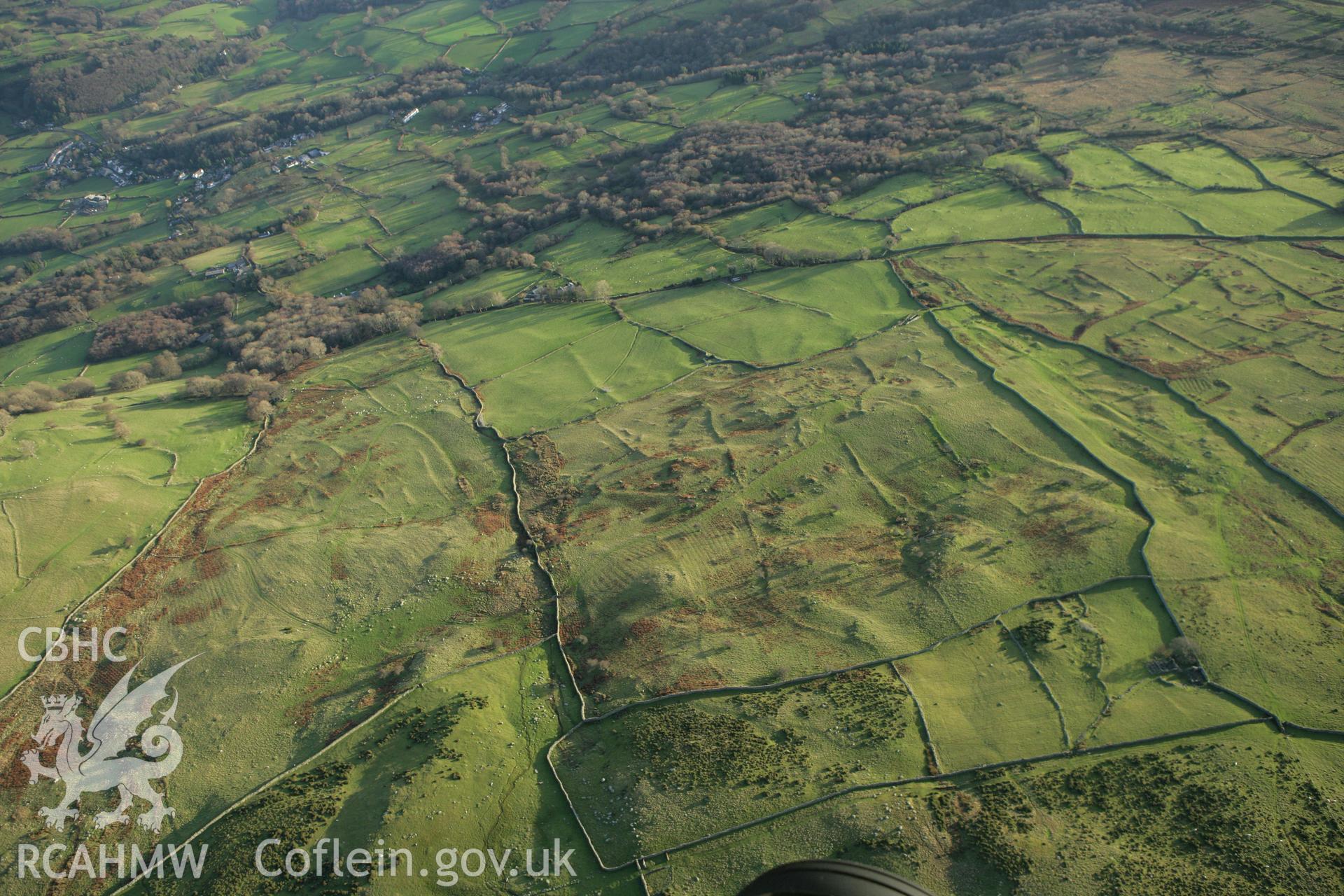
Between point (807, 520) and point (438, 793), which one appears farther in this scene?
point (807, 520)

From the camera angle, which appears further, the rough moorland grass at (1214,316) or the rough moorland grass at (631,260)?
the rough moorland grass at (631,260)

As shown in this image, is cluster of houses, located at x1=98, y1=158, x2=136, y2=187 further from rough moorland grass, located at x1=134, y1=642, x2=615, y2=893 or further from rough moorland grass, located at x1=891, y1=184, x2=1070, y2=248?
rough moorland grass, located at x1=134, y1=642, x2=615, y2=893

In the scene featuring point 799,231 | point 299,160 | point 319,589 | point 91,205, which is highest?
point 799,231

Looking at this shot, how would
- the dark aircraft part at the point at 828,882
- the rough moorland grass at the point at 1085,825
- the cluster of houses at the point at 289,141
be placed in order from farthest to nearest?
the cluster of houses at the point at 289,141, the rough moorland grass at the point at 1085,825, the dark aircraft part at the point at 828,882

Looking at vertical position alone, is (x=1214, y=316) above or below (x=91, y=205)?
above

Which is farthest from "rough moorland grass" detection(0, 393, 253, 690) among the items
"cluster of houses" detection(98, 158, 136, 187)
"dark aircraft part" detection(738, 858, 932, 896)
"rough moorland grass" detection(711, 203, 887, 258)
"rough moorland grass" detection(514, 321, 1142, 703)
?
"cluster of houses" detection(98, 158, 136, 187)

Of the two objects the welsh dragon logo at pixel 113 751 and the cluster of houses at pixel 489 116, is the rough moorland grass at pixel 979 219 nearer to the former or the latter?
the welsh dragon logo at pixel 113 751

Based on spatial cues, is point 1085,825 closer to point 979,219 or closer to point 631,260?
point 979,219

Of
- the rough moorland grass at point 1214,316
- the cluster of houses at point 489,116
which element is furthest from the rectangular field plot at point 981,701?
the cluster of houses at point 489,116

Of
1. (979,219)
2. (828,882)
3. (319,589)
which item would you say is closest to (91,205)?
(319,589)

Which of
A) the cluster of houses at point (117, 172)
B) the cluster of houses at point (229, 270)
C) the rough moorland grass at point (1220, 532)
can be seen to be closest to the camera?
the rough moorland grass at point (1220, 532)
